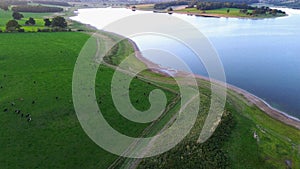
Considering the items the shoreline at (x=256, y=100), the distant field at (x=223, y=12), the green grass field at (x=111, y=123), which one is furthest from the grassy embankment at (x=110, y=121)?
the distant field at (x=223, y=12)

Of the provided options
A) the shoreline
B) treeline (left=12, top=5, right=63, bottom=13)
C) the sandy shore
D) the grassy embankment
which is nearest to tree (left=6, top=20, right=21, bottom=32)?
the grassy embankment

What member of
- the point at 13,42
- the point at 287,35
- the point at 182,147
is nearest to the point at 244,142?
the point at 182,147

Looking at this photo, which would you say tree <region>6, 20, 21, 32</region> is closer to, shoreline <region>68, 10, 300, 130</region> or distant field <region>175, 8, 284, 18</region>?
shoreline <region>68, 10, 300, 130</region>

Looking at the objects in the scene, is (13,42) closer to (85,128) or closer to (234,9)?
(85,128)

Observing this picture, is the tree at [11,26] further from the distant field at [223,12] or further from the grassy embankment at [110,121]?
the distant field at [223,12]

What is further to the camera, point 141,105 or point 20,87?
point 20,87
